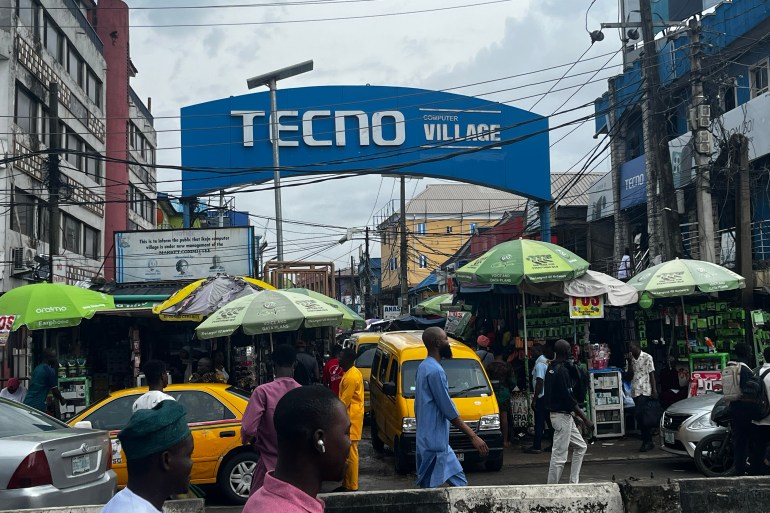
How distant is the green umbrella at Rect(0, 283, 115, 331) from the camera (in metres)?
13.9

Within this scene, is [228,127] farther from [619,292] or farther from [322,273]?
[619,292]

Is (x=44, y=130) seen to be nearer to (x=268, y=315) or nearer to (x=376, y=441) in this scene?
(x=268, y=315)

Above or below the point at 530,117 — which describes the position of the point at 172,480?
below

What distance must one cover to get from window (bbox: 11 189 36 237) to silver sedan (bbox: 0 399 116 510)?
1766 centimetres

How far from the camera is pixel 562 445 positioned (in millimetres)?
9234

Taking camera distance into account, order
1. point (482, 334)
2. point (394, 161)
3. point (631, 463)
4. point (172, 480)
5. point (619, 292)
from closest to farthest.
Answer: point (172, 480), point (631, 463), point (619, 292), point (482, 334), point (394, 161)

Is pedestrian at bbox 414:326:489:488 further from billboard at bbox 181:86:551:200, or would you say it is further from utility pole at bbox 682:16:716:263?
billboard at bbox 181:86:551:200

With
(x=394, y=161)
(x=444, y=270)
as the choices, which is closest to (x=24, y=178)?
(x=394, y=161)

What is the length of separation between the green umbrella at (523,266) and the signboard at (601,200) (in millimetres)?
13809

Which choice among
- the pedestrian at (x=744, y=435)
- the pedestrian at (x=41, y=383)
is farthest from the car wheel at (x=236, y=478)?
the pedestrian at (x=744, y=435)

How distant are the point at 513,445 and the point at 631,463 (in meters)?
2.59

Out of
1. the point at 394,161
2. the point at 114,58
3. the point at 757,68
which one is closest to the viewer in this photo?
the point at 757,68

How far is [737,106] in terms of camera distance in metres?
22.7

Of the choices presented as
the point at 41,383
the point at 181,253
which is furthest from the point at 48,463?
the point at 181,253
